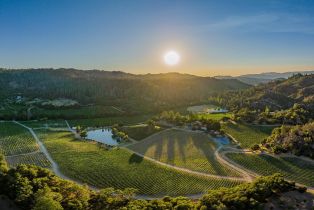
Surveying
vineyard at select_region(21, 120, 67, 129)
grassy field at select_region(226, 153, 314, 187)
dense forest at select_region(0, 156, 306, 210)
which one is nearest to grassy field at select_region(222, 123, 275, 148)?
grassy field at select_region(226, 153, 314, 187)

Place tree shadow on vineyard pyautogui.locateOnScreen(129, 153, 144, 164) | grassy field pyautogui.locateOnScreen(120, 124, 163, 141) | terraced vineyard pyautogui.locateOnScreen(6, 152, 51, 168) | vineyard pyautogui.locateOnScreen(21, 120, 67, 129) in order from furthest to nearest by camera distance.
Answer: vineyard pyautogui.locateOnScreen(21, 120, 67, 129) → grassy field pyautogui.locateOnScreen(120, 124, 163, 141) → tree shadow on vineyard pyautogui.locateOnScreen(129, 153, 144, 164) → terraced vineyard pyautogui.locateOnScreen(6, 152, 51, 168)

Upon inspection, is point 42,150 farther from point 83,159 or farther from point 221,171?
point 221,171

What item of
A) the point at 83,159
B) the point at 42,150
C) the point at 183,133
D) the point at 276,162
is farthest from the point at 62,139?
the point at 276,162

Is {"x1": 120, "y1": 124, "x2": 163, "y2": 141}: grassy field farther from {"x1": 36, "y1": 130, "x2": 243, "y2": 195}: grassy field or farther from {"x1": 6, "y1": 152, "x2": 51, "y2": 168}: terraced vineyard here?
{"x1": 6, "y1": 152, "x2": 51, "y2": 168}: terraced vineyard

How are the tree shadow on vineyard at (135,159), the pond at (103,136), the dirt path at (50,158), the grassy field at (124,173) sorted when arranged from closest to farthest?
1. the grassy field at (124,173)
2. the dirt path at (50,158)
3. the tree shadow on vineyard at (135,159)
4. the pond at (103,136)

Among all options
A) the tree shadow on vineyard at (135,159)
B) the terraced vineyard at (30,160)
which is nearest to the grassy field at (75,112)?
the terraced vineyard at (30,160)

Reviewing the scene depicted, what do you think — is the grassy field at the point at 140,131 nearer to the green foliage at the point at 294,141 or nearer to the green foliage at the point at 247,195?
the green foliage at the point at 294,141
